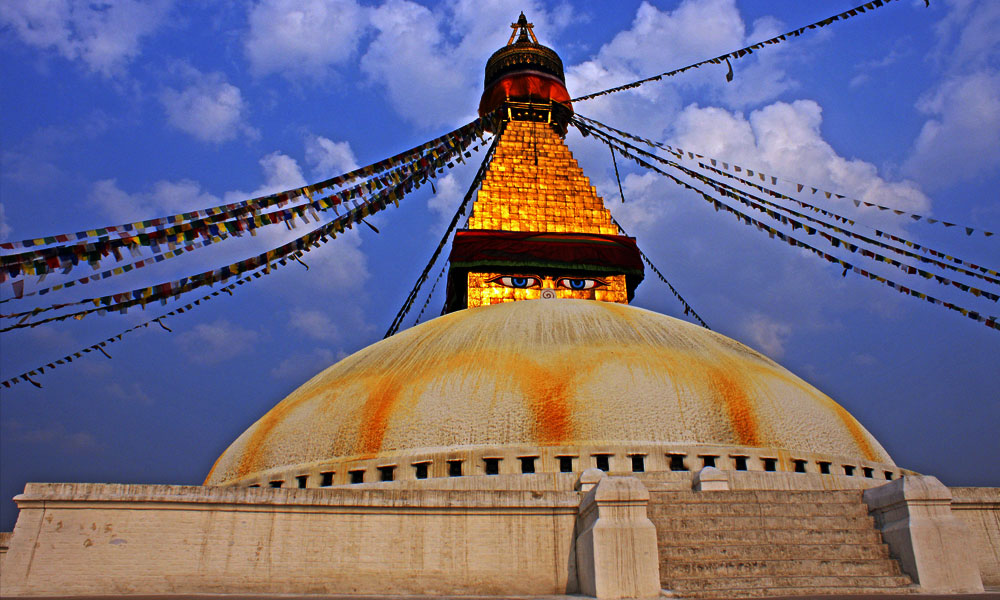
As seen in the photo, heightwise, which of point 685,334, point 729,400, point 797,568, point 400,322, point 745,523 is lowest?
point 797,568

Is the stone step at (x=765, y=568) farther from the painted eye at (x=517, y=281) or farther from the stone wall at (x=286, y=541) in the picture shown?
the painted eye at (x=517, y=281)

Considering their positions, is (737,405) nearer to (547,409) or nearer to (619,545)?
(547,409)

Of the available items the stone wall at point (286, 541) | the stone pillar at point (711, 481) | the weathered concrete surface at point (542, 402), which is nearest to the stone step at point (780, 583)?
the stone wall at point (286, 541)

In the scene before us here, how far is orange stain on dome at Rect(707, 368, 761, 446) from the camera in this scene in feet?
29.7

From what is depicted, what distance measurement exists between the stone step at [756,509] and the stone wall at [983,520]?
964 mm

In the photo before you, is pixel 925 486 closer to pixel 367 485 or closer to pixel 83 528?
pixel 367 485

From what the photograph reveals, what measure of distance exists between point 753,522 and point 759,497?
384 millimetres

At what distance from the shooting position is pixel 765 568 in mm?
6223

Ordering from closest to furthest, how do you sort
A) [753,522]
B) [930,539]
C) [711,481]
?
[930,539] < [753,522] < [711,481]

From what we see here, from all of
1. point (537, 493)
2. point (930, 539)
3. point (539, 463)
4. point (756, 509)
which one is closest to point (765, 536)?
point (756, 509)

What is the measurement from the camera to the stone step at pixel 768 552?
6.39 metres

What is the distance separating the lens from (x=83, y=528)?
5895mm

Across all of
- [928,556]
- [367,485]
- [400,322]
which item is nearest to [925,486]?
[928,556]

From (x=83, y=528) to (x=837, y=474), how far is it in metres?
8.60
